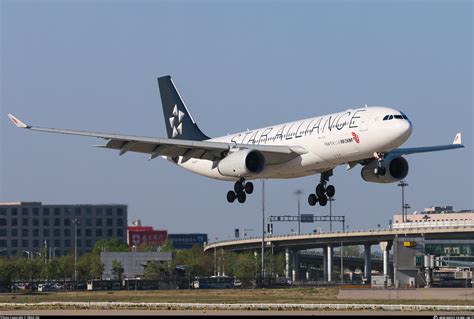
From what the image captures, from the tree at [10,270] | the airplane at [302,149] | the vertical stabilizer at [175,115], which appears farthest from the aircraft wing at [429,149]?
the tree at [10,270]

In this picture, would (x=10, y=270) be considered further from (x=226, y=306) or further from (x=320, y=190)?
(x=320, y=190)

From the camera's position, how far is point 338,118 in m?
82.5

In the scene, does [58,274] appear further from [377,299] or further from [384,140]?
[384,140]

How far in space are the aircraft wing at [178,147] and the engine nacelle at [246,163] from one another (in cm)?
51

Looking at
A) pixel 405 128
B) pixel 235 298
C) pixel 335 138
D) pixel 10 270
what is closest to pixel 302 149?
pixel 335 138

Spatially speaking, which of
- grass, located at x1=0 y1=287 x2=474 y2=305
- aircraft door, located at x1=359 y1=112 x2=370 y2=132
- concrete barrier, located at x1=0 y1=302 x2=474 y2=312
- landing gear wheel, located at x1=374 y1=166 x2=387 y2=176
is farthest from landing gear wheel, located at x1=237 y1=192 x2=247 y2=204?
grass, located at x1=0 y1=287 x2=474 y2=305

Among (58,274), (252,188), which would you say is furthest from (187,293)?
(58,274)

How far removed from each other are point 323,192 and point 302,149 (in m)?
7.09

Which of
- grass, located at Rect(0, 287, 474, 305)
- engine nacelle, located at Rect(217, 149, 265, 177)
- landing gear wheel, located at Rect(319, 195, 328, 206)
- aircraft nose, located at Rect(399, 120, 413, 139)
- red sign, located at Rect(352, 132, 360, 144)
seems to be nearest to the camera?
aircraft nose, located at Rect(399, 120, 413, 139)

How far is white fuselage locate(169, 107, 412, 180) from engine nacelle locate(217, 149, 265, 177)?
2.08 feet

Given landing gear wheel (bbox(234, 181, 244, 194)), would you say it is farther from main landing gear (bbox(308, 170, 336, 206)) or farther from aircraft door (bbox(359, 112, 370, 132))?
aircraft door (bbox(359, 112, 370, 132))

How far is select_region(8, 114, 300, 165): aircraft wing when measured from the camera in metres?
85.1

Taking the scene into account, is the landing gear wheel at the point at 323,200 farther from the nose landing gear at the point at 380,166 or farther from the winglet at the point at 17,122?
the winglet at the point at 17,122

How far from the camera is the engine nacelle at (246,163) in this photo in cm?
8638
